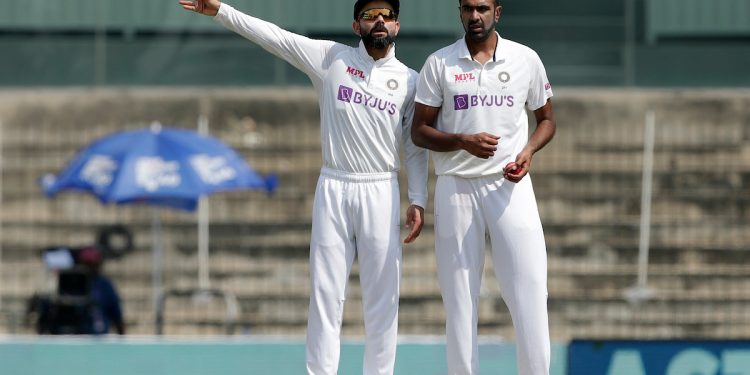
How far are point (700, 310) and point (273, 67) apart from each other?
14.6ft

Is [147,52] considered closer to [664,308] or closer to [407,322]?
[407,322]

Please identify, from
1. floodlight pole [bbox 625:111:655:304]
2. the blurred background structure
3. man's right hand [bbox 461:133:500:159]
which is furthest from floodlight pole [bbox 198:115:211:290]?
man's right hand [bbox 461:133:500:159]

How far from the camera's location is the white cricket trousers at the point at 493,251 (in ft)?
22.0

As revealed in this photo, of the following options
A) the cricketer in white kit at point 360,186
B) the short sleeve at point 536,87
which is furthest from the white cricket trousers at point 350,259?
the short sleeve at point 536,87

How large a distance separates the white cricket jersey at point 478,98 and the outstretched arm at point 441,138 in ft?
0.14

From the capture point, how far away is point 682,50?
14.8 m

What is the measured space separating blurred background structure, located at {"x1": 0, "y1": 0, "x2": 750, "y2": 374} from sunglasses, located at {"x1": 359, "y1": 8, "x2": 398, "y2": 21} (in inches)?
261

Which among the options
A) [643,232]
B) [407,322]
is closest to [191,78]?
[407,322]

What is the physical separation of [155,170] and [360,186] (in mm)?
5705

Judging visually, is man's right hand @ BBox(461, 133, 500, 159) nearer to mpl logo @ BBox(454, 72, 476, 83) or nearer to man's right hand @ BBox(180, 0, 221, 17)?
mpl logo @ BBox(454, 72, 476, 83)

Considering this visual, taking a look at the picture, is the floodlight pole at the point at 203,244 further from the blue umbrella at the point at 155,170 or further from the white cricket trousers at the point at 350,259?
the white cricket trousers at the point at 350,259

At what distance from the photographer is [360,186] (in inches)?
269

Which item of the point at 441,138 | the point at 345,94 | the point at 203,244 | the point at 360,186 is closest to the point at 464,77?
the point at 441,138

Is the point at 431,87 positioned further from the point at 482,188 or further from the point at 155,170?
the point at 155,170
